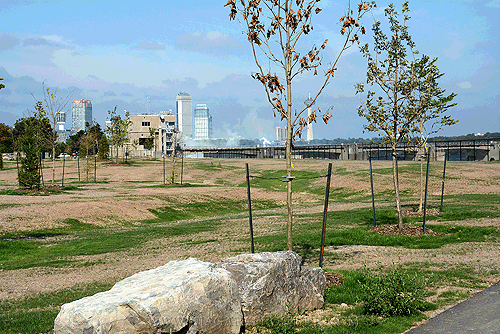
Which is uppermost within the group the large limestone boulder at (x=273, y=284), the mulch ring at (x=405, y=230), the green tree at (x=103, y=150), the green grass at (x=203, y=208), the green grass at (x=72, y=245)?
the green tree at (x=103, y=150)

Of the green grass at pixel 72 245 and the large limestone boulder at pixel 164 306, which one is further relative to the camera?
the green grass at pixel 72 245

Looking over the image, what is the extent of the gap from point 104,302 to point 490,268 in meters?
10.8

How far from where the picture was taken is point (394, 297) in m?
9.54

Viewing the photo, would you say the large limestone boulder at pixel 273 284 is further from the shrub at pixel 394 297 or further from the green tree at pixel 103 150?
the green tree at pixel 103 150

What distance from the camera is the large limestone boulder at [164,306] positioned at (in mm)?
6863

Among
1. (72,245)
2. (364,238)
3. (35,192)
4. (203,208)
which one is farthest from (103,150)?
(364,238)

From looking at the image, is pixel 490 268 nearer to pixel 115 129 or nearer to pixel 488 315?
pixel 488 315

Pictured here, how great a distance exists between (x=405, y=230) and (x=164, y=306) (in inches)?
560

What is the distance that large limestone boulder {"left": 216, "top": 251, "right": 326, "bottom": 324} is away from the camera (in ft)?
28.6

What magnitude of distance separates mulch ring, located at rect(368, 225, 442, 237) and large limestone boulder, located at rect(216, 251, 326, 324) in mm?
9629

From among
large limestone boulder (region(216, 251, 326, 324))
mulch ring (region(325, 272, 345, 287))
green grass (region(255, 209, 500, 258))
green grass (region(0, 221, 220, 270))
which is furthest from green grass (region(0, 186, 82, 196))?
large limestone boulder (region(216, 251, 326, 324))

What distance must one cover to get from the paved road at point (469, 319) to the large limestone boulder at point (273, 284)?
2.29 m

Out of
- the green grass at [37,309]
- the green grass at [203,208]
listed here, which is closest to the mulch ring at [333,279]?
the green grass at [37,309]

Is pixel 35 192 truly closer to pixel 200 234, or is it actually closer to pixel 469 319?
pixel 200 234
